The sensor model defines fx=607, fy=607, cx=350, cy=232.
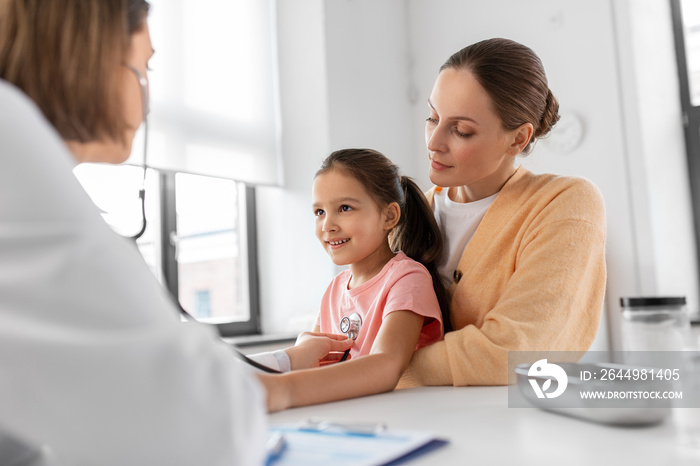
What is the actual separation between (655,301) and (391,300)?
52 centimetres

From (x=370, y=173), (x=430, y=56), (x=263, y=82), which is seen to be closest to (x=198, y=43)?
(x=263, y=82)

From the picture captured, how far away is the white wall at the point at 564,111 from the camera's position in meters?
2.85

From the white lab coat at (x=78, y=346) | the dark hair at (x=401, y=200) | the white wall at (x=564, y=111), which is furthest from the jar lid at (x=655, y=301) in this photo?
the white wall at (x=564, y=111)

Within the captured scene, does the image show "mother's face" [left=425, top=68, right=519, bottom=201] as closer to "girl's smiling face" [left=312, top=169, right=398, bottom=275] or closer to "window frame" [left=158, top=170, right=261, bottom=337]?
"girl's smiling face" [left=312, top=169, right=398, bottom=275]

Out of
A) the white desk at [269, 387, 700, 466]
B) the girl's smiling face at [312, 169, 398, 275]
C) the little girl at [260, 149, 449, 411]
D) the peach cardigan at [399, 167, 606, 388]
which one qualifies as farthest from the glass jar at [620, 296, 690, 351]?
the girl's smiling face at [312, 169, 398, 275]

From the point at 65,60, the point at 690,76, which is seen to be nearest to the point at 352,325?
the point at 65,60

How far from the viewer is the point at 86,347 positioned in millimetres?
376

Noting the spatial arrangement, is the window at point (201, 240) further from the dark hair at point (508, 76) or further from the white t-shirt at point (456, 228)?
the dark hair at point (508, 76)

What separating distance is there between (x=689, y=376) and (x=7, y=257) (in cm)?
72

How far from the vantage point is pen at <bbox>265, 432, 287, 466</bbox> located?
1.70 ft

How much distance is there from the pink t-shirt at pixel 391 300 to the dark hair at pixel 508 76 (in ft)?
1.17

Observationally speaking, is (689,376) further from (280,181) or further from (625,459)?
(280,181)

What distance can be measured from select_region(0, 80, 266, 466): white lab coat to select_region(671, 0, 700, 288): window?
3.17m

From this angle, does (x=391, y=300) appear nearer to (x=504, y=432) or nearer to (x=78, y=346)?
(x=504, y=432)
